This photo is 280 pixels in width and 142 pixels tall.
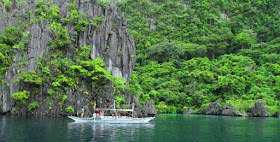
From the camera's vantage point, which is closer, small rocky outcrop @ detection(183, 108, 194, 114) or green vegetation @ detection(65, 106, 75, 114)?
green vegetation @ detection(65, 106, 75, 114)

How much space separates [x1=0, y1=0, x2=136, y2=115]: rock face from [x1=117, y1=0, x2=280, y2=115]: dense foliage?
753 centimetres

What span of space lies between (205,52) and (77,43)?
58.8 metres

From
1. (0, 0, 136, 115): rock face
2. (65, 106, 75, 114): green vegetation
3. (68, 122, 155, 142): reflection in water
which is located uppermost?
(0, 0, 136, 115): rock face

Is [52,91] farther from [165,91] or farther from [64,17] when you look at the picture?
[165,91]

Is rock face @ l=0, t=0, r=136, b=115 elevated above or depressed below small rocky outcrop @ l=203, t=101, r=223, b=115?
above

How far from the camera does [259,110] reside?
70.1m

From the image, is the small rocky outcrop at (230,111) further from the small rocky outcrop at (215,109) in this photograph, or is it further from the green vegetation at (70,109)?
the green vegetation at (70,109)

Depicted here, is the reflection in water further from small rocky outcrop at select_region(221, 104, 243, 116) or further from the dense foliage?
small rocky outcrop at select_region(221, 104, 243, 116)

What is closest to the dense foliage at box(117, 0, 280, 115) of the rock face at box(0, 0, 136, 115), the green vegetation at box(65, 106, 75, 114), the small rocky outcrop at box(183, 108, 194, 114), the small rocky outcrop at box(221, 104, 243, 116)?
the small rocky outcrop at box(221, 104, 243, 116)

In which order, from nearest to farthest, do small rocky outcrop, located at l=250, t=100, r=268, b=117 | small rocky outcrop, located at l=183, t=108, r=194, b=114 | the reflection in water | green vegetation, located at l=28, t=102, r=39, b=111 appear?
1. the reflection in water
2. green vegetation, located at l=28, t=102, r=39, b=111
3. small rocky outcrop, located at l=250, t=100, r=268, b=117
4. small rocky outcrop, located at l=183, t=108, r=194, b=114

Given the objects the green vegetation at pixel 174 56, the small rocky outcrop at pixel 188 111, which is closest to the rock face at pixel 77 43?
the green vegetation at pixel 174 56

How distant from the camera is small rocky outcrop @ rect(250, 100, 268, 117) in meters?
69.9

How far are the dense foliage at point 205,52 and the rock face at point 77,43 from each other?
7.53 metres

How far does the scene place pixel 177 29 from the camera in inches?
4855
